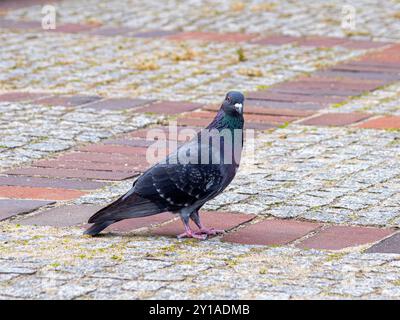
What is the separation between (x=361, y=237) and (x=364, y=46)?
21.5ft

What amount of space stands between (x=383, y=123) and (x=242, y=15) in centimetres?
591

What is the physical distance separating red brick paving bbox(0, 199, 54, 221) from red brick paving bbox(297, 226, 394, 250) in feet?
5.11

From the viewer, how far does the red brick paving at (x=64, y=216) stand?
19.6 feet

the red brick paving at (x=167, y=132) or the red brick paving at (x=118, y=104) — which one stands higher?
the red brick paving at (x=118, y=104)

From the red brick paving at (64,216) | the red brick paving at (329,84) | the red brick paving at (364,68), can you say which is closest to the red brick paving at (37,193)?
the red brick paving at (64,216)

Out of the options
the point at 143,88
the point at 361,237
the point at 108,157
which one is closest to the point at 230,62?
the point at 143,88

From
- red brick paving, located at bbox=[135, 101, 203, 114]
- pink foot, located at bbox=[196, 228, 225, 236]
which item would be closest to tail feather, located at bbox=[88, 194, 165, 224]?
pink foot, located at bbox=[196, 228, 225, 236]

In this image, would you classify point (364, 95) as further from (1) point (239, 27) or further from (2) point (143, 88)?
(1) point (239, 27)

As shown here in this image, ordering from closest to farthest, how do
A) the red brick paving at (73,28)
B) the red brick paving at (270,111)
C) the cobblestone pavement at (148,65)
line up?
the red brick paving at (270,111) < the cobblestone pavement at (148,65) < the red brick paving at (73,28)

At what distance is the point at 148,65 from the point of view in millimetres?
10805

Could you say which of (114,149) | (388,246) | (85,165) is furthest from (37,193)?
(388,246)

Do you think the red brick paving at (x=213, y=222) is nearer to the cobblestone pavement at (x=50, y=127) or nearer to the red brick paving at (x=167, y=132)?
the cobblestone pavement at (x=50, y=127)

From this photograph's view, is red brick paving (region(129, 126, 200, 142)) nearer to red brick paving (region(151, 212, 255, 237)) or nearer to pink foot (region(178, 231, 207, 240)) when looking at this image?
red brick paving (region(151, 212, 255, 237))

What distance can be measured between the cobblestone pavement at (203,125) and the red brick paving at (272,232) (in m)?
0.02
